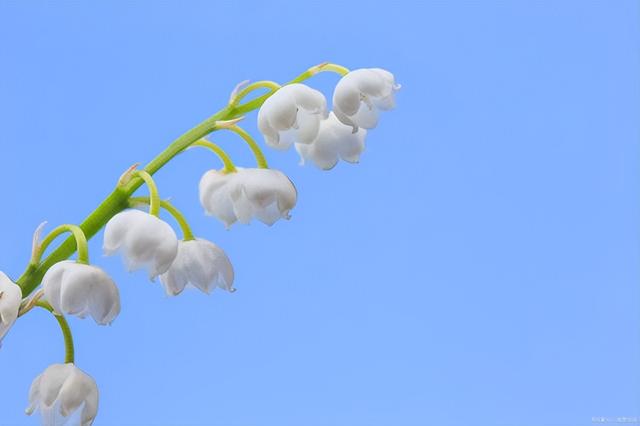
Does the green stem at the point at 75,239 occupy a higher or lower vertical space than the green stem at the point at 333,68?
lower

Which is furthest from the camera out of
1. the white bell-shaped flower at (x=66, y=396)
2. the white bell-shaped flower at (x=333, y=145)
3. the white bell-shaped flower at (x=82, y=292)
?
the white bell-shaped flower at (x=333, y=145)

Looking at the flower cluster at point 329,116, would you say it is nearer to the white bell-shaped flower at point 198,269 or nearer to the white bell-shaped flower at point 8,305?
the white bell-shaped flower at point 198,269

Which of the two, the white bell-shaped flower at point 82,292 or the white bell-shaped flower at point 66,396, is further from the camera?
the white bell-shaped flower at point 66,396

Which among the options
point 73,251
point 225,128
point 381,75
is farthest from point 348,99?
point 73,251

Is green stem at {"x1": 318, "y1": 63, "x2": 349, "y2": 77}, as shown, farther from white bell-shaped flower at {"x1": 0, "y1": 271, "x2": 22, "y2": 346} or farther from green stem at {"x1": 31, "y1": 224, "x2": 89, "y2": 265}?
white bell-shaped flower at {"x1": 0, "y1": 271, "x2": 22, "y2": 346}

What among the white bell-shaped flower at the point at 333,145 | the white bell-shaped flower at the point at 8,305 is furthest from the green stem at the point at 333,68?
the white bell-shaped flower at the point at 8,305

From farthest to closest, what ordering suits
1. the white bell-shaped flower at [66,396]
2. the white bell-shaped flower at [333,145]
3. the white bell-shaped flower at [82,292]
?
the white bell-shaped flower at [333,145]
the white bell-shaped flower at [66,396]
the white bell-shaped flower at [82,292]

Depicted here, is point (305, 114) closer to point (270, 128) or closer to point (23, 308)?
point (270, 128)

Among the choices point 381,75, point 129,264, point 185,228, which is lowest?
point 129,264
